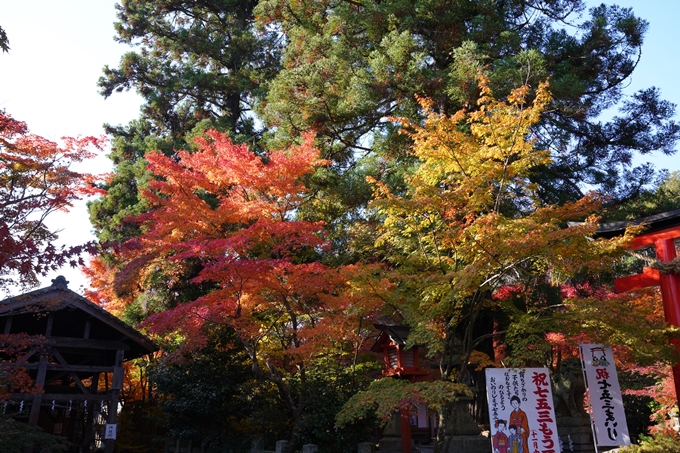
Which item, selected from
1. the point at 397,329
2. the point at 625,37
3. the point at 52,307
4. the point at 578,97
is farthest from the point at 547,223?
the point at 625,37

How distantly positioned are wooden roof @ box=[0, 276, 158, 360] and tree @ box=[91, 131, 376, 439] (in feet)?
4.14

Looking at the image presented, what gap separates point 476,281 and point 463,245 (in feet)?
2.57

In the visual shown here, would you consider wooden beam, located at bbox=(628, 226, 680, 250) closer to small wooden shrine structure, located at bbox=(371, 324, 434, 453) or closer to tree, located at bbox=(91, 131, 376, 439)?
small wooden shrine structure, located at bbox=(371, 324, 434, 453)

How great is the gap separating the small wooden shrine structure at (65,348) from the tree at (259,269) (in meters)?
1.39

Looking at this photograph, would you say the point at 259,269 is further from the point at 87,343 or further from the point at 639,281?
the point at 639,281

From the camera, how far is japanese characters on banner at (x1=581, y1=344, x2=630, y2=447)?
9.46 metres

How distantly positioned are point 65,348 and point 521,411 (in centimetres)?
1095

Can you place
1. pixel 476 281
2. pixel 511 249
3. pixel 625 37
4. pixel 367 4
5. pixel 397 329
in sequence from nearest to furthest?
pixel 511 249, pixel 476 281, pixel 397 329, pixel 625 37, pixel 367 4

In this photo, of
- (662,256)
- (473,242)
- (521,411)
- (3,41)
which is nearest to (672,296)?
(662,256)

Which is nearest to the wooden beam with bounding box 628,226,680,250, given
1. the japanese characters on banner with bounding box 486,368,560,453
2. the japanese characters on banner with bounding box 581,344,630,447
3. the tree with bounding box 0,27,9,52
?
the japanese characters on banner with bounding box 581,344,630,447

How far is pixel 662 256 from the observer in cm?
1119

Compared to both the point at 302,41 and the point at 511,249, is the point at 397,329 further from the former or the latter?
the point at 302,41

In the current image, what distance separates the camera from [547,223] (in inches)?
347

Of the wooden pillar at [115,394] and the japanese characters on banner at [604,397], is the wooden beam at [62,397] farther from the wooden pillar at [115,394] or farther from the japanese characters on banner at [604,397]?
the japanese characters on banner at [604,397]
